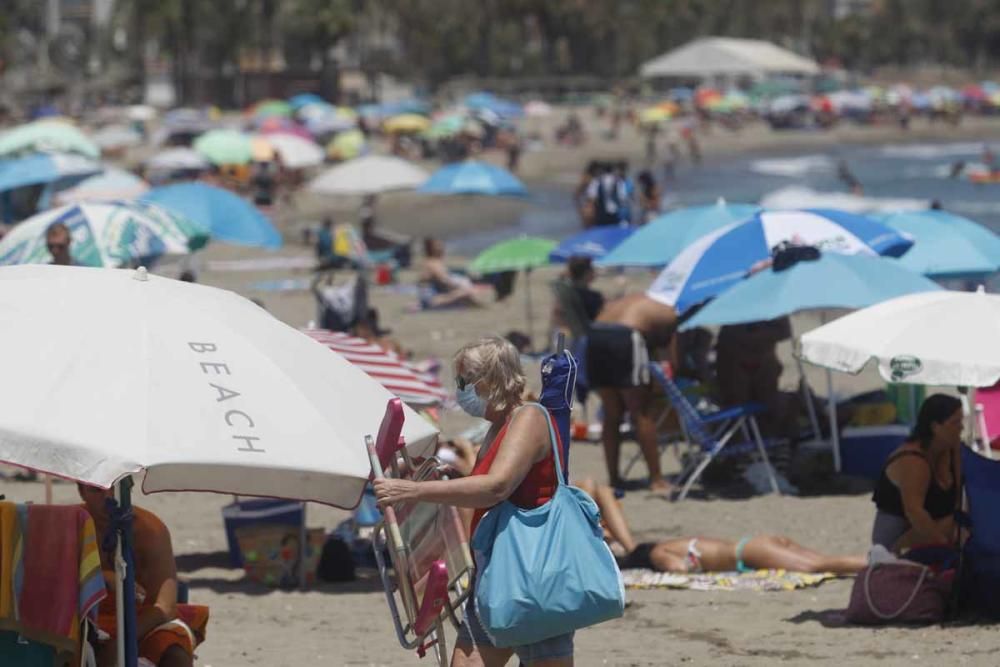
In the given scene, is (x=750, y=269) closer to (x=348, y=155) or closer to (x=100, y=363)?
(x=100, y=363)

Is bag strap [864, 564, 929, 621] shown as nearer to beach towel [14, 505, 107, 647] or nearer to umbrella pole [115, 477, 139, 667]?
umbrella pole [115, 477, 139, 667]

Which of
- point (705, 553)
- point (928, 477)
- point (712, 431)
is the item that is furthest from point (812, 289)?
point (928, 477)

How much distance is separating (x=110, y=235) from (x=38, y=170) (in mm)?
7357

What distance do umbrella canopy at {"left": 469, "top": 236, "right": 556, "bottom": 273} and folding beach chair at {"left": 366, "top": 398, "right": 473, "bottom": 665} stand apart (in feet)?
33.4

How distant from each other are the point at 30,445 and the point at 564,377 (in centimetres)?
142

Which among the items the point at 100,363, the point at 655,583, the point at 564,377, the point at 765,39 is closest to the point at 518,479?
the point at 564,377

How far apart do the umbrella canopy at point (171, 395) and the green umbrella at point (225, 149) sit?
27259mm

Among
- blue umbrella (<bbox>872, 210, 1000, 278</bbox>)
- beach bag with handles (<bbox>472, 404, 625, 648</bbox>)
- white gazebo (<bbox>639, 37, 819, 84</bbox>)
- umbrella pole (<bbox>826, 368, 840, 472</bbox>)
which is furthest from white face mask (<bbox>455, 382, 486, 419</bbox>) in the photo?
white gazebo (<bbox>639, 37, 819, 84</bbox>)

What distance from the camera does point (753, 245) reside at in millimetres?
10000

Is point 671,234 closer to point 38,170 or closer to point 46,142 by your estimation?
point 38,170

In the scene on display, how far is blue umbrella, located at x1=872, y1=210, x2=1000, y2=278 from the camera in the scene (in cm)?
1078

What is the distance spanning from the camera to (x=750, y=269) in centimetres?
973

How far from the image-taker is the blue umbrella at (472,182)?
2027 centimetres

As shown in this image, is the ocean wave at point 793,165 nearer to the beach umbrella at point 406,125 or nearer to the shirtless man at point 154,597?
the beach umbrella at point 406,125
